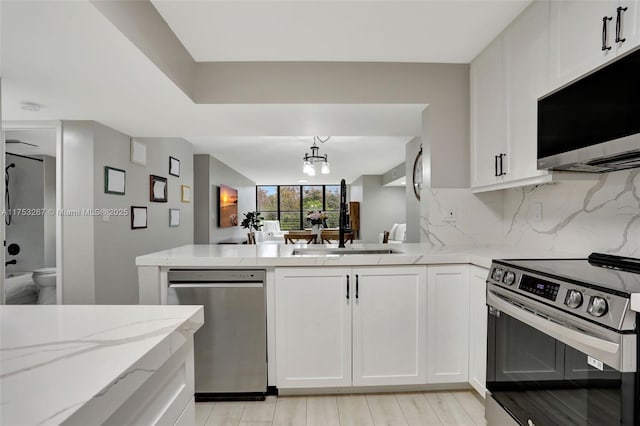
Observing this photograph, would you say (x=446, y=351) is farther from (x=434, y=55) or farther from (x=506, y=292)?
(x=434, y=55)

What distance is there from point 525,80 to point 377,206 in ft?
24.3

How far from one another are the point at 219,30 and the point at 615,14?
1959mm

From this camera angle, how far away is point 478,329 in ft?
6.27

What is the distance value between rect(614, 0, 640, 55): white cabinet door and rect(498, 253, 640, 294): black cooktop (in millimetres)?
829

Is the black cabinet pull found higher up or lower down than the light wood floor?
higher up

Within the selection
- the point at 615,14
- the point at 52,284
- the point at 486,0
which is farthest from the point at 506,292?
the point at 52,284

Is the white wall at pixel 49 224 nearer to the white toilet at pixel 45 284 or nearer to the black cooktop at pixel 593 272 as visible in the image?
the white toilet at pixel 45 284

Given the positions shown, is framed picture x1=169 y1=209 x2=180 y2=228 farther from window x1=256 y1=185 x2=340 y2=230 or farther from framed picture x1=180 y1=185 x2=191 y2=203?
window x1=256 y1=185 x2=340 y2=230

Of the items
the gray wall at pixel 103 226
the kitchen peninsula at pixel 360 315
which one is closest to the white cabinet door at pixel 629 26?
the kitchen peninsula at pixel 360 315

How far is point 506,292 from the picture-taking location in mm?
1452

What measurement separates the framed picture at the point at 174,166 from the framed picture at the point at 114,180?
41.0 inches

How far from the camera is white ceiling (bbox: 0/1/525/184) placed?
1419mm

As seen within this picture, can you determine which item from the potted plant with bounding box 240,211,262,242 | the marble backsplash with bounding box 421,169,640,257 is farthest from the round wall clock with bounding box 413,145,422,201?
the potted plant with bounding box 240,211,262,242

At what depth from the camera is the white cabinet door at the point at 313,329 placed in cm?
202
